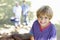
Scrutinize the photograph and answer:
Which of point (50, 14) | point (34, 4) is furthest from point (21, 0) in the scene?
point (50, 14)

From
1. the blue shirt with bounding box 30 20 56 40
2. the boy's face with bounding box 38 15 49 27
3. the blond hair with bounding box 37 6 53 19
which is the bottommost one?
the blue shirt with bounding box 30 20 56 40

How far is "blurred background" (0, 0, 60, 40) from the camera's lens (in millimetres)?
1008

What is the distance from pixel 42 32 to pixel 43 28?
0.09ft

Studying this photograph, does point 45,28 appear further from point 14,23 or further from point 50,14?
point 14,23

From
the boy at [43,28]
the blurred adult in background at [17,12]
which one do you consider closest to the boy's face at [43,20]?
the boy at [43,28]

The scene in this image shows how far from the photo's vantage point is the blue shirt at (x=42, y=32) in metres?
1.04

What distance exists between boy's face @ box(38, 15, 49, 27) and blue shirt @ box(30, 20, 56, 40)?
0.03 meters

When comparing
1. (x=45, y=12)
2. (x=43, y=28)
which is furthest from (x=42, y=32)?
(x=45, y=12)

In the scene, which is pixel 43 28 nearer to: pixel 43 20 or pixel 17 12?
pixel 43 20

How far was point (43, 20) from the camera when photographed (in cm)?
103

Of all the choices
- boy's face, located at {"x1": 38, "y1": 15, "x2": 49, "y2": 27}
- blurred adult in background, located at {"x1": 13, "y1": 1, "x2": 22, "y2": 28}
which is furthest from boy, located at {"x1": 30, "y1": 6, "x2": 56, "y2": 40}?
blurred adult in background, located at {"x1": 13, "y1": 1, "x2": 22, "y2": 28}

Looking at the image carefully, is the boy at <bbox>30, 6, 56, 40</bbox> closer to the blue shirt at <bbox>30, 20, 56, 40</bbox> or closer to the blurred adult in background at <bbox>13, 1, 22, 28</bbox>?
the blue shirt at <bbox>30, 20, 56, 40</bbox>

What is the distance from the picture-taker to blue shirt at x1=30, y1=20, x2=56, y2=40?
41.1 inches

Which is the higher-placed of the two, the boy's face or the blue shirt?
the boy's face
